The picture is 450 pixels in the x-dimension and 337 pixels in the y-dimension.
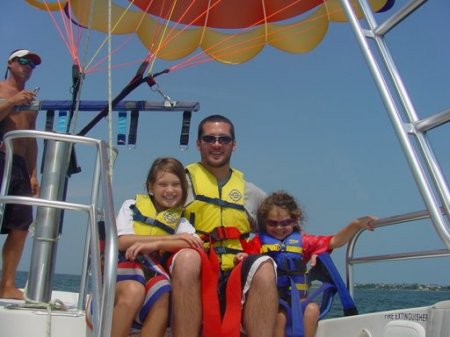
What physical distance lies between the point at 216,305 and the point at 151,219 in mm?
613

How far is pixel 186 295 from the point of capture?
2.41 meters

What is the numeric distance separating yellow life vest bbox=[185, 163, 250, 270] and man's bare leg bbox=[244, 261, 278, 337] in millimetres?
476

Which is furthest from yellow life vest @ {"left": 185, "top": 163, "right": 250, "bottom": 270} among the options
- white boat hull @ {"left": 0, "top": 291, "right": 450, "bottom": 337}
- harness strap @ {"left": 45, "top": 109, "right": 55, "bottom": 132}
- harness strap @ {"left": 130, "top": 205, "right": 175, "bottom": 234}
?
harness strap @ {"left": 45, "top": 109, "right": 55, "bottom": 132}

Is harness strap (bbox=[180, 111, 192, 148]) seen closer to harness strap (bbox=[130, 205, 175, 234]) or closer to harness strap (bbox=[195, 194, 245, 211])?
harness strap (bbox=[195, 194, 245, 211])

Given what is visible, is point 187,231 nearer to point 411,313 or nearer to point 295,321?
point 295,321

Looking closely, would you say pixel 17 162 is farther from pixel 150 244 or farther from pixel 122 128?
pixel 150 244

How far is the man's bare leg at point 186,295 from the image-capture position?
237 cm

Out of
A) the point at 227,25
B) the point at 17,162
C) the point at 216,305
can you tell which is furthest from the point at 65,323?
the point at 227,25

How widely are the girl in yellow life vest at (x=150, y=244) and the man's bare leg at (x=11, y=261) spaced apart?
122 centimetres

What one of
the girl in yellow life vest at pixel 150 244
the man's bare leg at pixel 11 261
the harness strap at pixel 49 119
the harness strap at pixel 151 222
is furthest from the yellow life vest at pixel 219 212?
the man's bare leg at pixel 11 261

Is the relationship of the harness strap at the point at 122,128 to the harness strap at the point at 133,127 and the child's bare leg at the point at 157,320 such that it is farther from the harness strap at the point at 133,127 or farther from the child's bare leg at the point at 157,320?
the child's bare leg at the point at 157,320

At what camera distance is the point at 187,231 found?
2.93 m

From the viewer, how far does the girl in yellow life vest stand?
2408 mm

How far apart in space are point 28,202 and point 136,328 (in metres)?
0.79
